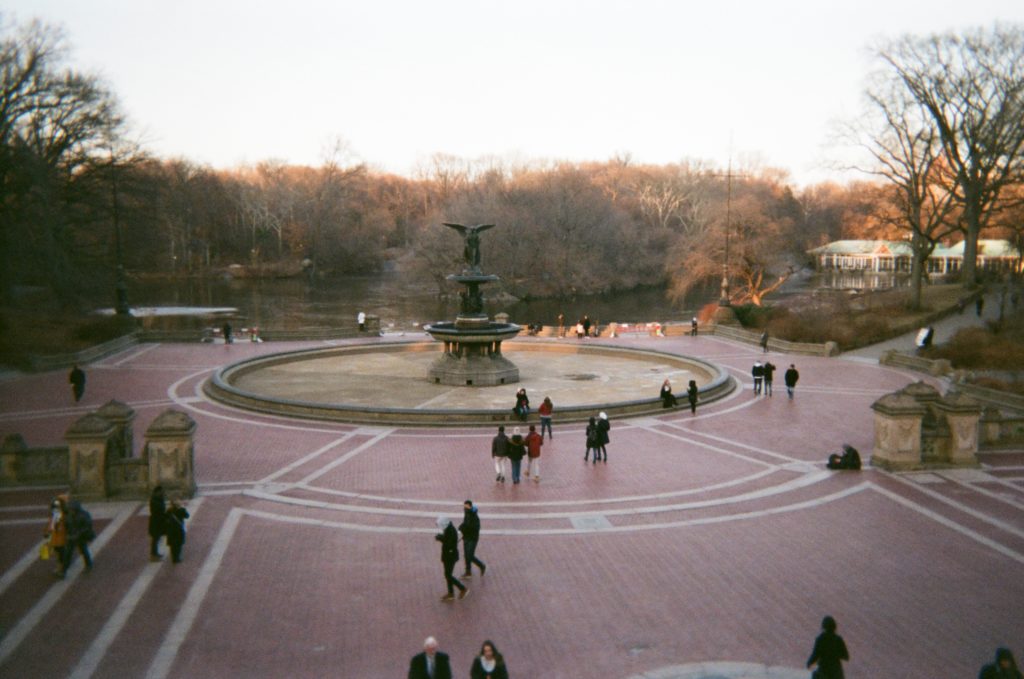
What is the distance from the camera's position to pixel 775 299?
250 ft

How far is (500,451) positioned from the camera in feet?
51.8

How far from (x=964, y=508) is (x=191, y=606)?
43.0 ft

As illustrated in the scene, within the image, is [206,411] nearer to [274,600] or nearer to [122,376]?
[122,376]

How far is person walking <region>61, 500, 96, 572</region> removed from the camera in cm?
1143

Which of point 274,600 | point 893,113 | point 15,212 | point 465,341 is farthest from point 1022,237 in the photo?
point 15,212

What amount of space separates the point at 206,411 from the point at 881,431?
17661mm

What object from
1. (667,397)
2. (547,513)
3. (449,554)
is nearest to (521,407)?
(667,397)

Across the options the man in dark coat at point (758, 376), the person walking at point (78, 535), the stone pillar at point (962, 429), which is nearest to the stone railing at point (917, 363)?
the man in dark coat at point (758, 376)

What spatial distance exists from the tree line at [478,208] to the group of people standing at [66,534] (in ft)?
98.3

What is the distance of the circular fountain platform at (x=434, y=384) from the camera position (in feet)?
71.7

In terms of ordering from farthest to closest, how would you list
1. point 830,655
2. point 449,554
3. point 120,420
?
point 120,420, point 449,554, point 830,655

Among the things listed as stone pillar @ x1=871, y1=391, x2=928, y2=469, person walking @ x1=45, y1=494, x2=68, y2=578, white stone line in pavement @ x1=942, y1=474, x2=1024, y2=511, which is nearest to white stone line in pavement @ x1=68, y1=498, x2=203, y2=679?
person walking @ x1=45, y1=494, x2=68, y2=578

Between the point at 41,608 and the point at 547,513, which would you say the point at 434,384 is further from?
the point at 41,608

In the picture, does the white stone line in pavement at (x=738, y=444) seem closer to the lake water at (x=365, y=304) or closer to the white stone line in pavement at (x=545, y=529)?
the white stone line in pavement at (x=545, y=529)
